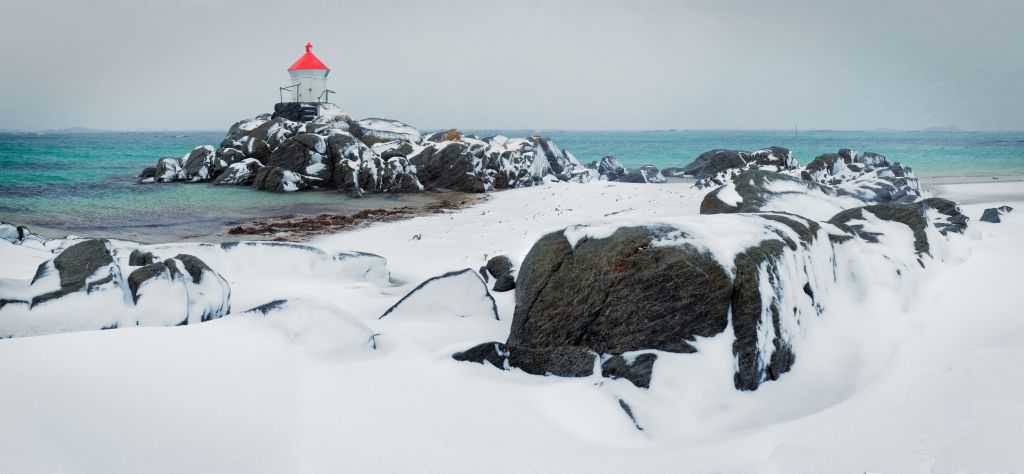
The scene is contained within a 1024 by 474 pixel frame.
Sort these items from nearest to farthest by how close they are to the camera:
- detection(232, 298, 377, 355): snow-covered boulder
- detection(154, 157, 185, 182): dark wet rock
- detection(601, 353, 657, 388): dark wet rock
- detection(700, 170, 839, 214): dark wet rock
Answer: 1. detection(601, 353, 657, 388): dark wet rock
2. detection(232, 298, 377, 355): snow-covered boulder
3. detection(700, 170, 839, 214): dark wet rock
4. detection(154, 157, 185, 182): dark wet rock

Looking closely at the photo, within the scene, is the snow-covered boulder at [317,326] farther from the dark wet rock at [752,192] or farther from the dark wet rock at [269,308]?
the dark wet rock at [752,192]

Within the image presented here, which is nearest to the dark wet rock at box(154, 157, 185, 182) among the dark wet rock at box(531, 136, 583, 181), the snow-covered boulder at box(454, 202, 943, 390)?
the dark wet rock at box(531, 136, 583, 181)

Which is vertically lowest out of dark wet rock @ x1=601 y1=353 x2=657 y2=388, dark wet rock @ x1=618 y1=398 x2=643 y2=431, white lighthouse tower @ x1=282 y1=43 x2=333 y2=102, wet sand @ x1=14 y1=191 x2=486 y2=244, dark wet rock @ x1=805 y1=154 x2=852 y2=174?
wet sand @ x1=14 y1=191 x2=486 y2=244

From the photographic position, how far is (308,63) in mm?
40031

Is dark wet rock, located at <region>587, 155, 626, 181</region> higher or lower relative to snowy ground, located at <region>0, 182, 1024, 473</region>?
higher

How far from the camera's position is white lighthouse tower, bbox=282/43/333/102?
3984 centimetres

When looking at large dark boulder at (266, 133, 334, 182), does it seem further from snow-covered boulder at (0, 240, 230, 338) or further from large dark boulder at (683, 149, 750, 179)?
snow-covered boulder at (0, 240, 230, 338)

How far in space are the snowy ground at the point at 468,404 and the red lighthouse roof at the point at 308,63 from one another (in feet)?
128

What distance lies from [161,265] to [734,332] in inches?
179

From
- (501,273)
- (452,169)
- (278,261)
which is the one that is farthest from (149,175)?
(501,273)

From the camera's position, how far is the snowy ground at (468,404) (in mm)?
2781

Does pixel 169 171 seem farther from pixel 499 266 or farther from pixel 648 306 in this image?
pixel 648 306

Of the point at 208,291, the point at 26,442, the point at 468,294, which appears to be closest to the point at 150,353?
the point at 26,442

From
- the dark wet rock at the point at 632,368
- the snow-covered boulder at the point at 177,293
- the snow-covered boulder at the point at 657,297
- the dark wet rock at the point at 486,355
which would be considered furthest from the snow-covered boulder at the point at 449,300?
the dark wet rock at the point at 632,368
